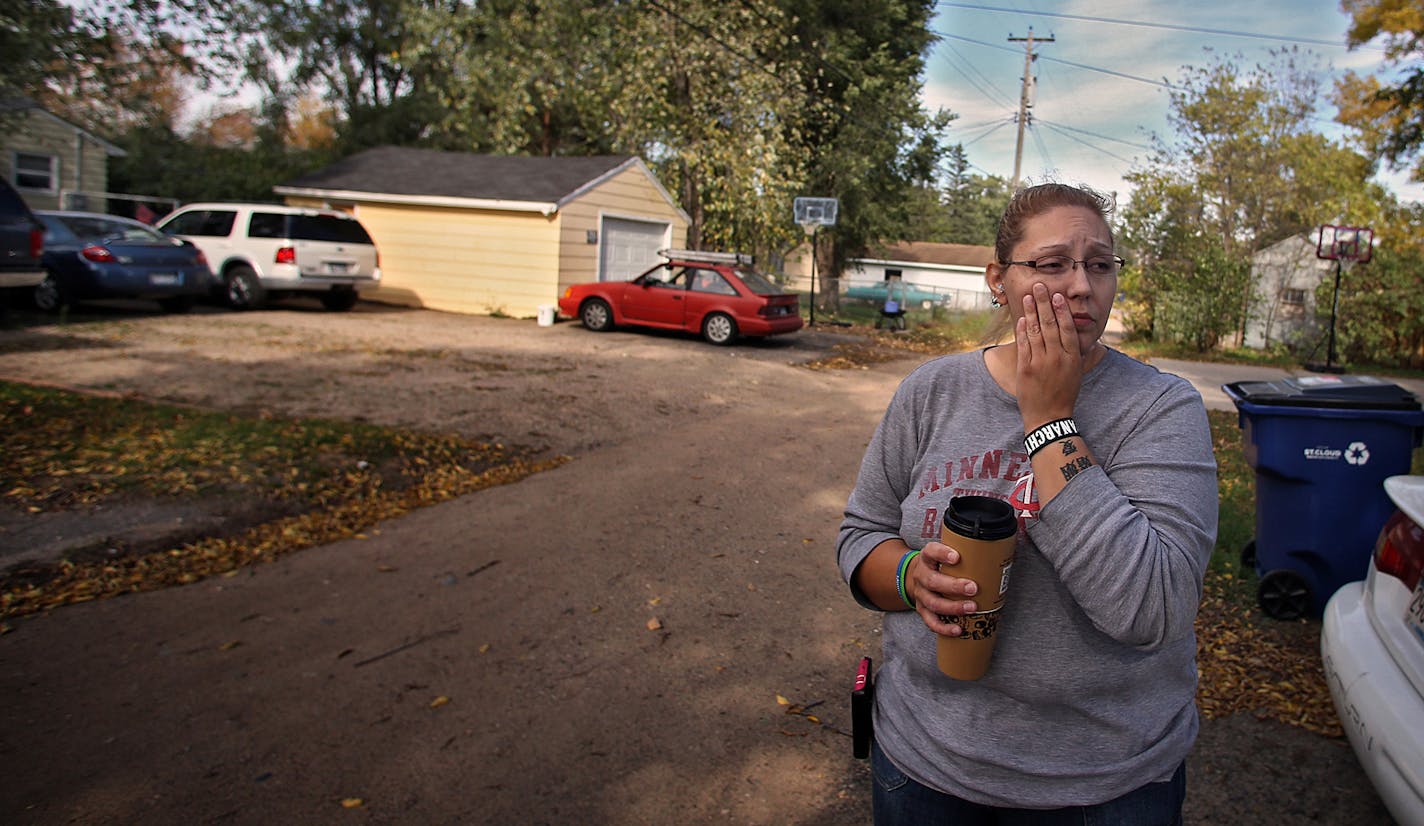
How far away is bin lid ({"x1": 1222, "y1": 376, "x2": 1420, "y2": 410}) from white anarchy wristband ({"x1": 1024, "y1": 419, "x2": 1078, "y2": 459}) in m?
3.66

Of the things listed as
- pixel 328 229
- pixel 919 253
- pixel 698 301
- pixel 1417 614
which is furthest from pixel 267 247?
pixel 919 253

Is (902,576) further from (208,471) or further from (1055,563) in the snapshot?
(208,471)

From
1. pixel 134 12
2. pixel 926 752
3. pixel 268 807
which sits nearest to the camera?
pixel 926 752

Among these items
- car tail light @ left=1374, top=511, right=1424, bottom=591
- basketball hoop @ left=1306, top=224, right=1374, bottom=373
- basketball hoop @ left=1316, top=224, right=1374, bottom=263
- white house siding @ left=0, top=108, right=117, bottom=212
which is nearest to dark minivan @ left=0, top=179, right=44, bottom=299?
car tail light @ left=1374, top=511, right=1424, bottom=591

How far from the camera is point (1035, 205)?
1.68 meters

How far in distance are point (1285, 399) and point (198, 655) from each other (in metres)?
5.12

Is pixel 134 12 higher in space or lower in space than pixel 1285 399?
higher

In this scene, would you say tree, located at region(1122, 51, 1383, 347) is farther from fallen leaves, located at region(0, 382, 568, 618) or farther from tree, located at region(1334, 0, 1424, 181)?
fallen leaves, located at region(0, 382, 568, 618)

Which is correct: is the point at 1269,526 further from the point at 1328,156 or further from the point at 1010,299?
the point at 1328,156

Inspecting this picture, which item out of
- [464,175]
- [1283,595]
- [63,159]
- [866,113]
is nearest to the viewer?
[1283,595]

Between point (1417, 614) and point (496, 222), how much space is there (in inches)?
709

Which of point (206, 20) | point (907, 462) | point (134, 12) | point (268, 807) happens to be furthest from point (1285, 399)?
point (206, 20)

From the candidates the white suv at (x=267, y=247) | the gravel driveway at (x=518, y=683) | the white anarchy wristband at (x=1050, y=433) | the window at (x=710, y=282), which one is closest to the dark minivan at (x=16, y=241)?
the white suv at (x=267, y=247)

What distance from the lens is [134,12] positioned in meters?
11.2
